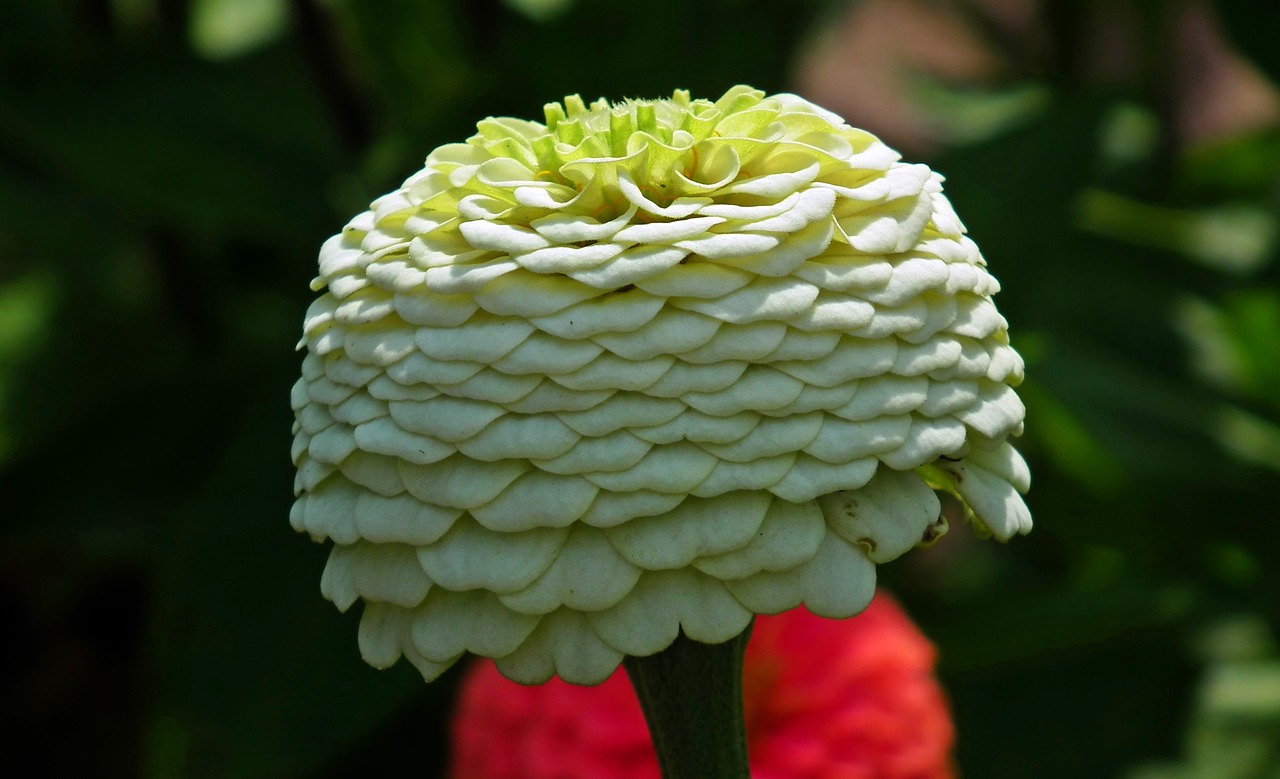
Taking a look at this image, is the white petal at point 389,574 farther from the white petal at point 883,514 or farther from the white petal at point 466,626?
the white petal at point 883,514

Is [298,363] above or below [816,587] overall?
below

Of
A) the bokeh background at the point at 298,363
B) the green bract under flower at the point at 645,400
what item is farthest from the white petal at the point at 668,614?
the bokeh background at the point at 298,363

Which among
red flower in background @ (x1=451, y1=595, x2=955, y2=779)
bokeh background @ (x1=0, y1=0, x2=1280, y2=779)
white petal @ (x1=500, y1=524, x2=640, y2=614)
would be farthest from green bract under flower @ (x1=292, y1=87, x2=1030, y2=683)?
bokeh background @ (x1=0, y1=0, x2=1280, y2=779)

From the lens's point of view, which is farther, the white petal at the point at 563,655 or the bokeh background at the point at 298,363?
the bokeh background at the point at 298,363

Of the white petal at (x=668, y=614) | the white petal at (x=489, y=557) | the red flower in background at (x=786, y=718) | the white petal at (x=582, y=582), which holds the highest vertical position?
the white petal at (x=489, y=557)

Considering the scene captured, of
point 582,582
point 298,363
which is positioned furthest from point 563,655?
point 298,363

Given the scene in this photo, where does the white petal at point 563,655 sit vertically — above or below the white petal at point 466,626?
below

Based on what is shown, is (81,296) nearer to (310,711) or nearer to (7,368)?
(7,368)

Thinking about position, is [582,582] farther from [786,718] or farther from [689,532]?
[786,718]
